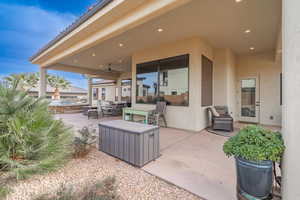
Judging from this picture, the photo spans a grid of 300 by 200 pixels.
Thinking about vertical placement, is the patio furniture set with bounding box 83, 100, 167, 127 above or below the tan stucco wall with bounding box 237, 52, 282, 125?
below

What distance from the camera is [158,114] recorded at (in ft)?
17.4

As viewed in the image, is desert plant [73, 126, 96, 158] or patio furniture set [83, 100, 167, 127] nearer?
desert plant [73, 126, 96, 158]

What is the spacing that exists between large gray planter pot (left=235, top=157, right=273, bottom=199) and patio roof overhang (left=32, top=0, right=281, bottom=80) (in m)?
2.73

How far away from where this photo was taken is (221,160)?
9.08 ft

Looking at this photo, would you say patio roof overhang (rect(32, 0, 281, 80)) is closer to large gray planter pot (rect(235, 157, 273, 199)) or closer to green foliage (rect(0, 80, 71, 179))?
green foliage (rect(0, 80, 71, 179))

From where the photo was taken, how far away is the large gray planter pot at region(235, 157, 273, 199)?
1.30 metres

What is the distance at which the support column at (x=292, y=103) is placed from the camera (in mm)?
1123

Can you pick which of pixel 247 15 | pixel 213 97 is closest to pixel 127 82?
pixel 213 97

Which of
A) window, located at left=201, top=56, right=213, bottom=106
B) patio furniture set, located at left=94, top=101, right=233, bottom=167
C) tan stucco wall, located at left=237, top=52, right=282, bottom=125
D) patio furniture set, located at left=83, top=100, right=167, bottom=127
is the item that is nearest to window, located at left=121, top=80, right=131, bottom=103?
patio furniture set, located at left=83, top=100, right=167, bottom=127

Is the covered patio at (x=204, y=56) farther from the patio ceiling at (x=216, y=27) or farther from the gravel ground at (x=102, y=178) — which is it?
the gravel ground at (x=102, y=178)

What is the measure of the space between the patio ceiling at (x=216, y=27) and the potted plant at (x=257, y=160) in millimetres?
3137

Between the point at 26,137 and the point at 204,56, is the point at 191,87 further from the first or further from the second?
the point at 26,137

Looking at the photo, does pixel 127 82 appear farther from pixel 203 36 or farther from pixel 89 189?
pixel 89 189

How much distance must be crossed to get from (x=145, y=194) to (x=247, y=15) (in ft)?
15.6
